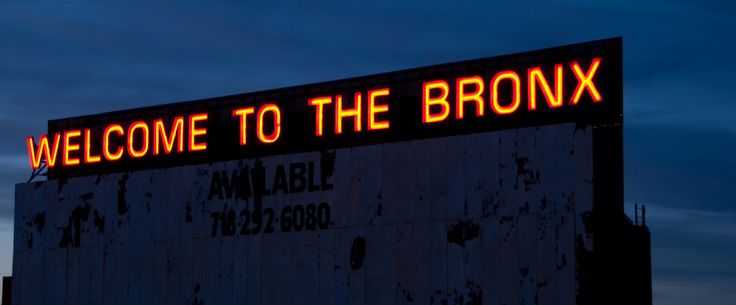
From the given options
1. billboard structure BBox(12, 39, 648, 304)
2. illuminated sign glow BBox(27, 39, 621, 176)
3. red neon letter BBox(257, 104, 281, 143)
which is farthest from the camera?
red neon letter BBox(257, 104, 281, 143)

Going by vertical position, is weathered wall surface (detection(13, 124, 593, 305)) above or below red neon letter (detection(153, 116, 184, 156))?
below

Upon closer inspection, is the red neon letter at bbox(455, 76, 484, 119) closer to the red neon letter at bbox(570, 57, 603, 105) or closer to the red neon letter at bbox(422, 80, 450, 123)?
the red neon letter at bbox(422, 80, 450, 123)

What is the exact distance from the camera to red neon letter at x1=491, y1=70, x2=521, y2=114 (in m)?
32.0

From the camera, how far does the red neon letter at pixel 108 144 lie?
1539 inches

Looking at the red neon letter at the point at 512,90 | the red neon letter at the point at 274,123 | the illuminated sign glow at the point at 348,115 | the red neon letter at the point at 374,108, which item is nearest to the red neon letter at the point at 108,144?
the illuminated sign glow at the point at 348,115

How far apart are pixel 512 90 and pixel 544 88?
3.04 feet

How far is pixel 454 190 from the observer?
105ft

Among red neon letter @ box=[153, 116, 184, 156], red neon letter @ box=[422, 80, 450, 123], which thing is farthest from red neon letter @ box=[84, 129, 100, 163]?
red neon letter @ box=[422, 80, 450, 123]

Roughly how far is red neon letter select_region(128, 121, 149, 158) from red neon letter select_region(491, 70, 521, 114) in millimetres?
11997

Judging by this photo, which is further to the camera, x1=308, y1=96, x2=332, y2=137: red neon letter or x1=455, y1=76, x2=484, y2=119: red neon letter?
x1=308, y1=96, x2=332, y2=137: red neon letter

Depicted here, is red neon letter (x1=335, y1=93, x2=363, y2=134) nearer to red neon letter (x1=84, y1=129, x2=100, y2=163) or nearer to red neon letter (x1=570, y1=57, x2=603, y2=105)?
red neon letter (x1=570, y1=57, x2=603, y2=105)

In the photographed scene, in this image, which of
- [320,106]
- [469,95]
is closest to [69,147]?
[320,106]

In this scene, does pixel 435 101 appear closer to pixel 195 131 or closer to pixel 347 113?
pixel 347 113

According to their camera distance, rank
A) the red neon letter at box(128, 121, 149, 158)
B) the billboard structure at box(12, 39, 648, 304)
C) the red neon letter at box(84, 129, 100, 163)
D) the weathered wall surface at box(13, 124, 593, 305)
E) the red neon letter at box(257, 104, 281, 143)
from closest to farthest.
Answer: the billboard structure at box(12, 39, 648, 304)
the weathered wall surface at box(13, 124, 593, 305)
the red neon letter at box(257, 104, 281, 143)
the red neon letter at box(128, 121, 149, 158)
the red neon letter at box(84, 129, 100, 163)
